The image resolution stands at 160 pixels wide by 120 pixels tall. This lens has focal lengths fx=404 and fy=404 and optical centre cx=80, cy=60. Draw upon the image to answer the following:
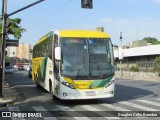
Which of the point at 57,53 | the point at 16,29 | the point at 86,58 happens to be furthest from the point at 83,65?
the point at 16,29

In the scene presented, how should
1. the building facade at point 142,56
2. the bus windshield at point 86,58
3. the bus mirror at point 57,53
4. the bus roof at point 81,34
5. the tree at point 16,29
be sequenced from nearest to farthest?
the bus mirror at point 57,53, the bus windshield at point 86,58, the bus roof at point 81,34, the tree at point 16,29, the building facade at point 142,56

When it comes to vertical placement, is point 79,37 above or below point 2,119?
above

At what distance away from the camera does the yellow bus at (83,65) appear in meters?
16.8

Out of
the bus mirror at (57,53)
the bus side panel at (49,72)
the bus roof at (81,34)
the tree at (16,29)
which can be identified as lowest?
the bus side panel at (49,72)

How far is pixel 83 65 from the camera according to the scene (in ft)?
55.9

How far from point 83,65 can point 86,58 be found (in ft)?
1.18

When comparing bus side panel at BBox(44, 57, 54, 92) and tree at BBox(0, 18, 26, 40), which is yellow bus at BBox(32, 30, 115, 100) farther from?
tree at BBox(0, 18, 26, 40)

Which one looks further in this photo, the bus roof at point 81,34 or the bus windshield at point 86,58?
the bus roof at point 81,34

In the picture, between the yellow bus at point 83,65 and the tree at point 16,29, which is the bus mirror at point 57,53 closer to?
the yellow bus at point 83,65

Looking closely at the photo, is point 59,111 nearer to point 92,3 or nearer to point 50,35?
point 50,35

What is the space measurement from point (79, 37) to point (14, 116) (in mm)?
5380

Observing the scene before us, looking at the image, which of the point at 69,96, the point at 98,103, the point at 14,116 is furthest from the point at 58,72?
the point at 14,116

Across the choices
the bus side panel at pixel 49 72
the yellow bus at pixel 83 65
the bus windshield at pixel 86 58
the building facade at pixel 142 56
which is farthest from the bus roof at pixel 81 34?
the building facade at pixel 142 56

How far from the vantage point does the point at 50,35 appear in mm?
20000
